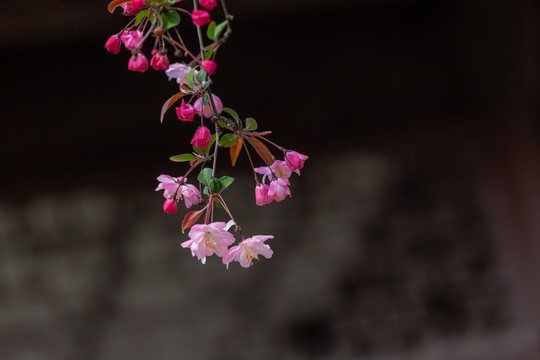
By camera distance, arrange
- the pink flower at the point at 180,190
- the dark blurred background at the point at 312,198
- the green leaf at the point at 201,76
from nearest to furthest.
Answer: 1. the green leaf at the point at 201,76
2. the pink flower at the point at 180,190
3. the dark blurred background at the point at 312,198

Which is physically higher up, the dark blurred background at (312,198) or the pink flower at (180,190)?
the dark blurred background at (312,198)

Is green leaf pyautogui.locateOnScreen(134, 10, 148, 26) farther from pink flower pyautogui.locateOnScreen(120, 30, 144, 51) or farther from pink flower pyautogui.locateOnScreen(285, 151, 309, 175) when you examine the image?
pink flower pyautogui.locateOnScreen(285, 151, 309, 175)

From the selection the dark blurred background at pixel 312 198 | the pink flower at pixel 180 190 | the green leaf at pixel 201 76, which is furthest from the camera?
the dark blurred background at pixel 312 198

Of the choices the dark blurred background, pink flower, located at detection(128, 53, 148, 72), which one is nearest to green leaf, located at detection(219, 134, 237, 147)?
pink flower, located at detection(128, 53, 148, 72)

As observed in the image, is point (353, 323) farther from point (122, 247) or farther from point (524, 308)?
point (122, 247)

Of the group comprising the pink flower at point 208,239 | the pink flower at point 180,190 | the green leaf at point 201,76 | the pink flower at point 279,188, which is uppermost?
the green leaf at point 201,76

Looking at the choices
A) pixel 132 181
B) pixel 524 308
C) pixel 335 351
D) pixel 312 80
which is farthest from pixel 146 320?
pixel 524 308

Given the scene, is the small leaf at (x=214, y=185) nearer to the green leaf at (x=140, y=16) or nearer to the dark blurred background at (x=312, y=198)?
the green leaf at (x=140, y=16)

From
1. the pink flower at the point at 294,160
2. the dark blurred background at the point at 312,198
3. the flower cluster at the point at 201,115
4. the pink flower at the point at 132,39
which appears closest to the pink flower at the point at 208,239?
the flower cluster at the point at 201,115

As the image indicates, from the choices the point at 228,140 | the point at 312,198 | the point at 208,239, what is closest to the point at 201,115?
the point at 228,140
